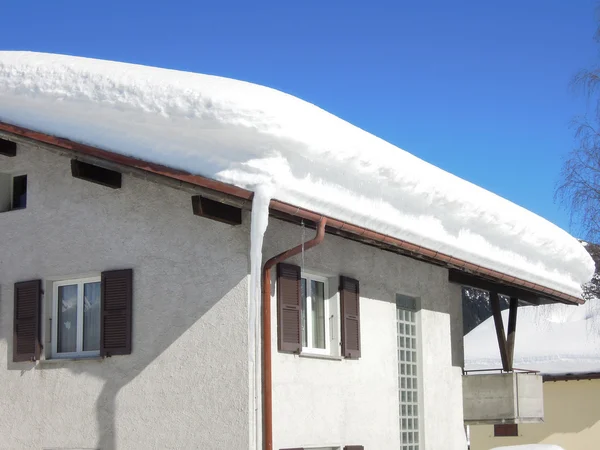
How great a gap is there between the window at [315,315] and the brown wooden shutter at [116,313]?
6.04 ft

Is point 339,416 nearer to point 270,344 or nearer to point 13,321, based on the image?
point 270,344

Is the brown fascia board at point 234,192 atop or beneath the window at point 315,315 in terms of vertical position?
atop

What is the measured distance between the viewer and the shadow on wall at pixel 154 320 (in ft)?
32.0

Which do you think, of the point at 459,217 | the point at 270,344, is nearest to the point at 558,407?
the point at 459,217

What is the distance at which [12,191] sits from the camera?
37.9 feet

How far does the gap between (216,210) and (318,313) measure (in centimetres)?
201

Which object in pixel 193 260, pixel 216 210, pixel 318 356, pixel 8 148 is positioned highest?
pixel 8 148

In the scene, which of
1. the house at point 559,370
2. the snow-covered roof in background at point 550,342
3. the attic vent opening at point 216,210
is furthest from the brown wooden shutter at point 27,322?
the snow-covered roof in background at point 550,342

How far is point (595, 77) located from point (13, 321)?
11819 millimetres

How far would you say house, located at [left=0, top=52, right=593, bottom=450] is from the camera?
931 centimetres

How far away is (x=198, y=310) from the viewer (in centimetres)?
977

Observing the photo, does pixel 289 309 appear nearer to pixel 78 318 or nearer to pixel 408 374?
pixel 78 318

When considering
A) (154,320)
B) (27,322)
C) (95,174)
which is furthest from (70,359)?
(95,174)

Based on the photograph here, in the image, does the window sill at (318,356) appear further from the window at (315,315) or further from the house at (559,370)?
the house at (559,370)
